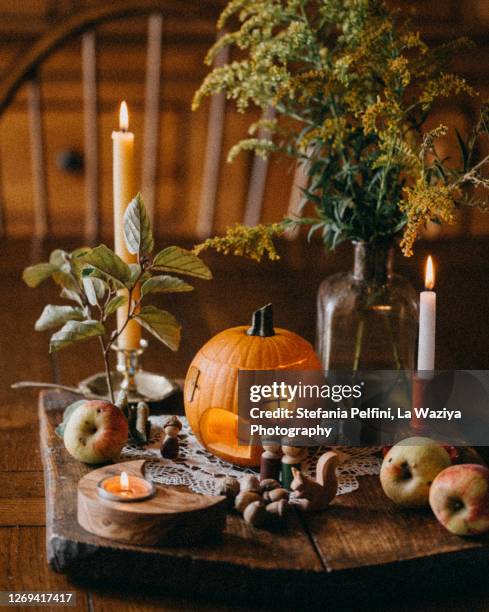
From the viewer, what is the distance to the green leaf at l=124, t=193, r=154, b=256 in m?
0.99

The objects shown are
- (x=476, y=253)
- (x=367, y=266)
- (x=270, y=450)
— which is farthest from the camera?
(x=476, y=253)

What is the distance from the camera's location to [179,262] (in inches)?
39.6

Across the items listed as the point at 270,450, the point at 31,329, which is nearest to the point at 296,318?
the point at 31,329

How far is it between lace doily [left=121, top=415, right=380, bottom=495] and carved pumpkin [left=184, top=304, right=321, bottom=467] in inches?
0.6

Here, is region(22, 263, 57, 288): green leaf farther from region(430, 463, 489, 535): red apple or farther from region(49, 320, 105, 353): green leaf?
region(430, 463, 489, 535): red apple

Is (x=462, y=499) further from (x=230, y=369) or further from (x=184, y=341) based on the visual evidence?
(x=184, y=341)

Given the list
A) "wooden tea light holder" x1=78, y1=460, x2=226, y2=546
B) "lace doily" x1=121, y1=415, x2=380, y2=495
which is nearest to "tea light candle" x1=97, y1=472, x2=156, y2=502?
"wooden tea light holder" x1=78, y1=460, x2=226, y2=546

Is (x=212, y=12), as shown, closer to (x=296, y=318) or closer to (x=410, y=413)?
(x=296, y=318)

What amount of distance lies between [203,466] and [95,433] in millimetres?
116

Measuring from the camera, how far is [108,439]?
0.95 m

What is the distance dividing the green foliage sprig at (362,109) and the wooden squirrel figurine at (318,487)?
0.23m

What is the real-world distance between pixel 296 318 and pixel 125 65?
1977 mm

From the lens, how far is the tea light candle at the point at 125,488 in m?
0.79

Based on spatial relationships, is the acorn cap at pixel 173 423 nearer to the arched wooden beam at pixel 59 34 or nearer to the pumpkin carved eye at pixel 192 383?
the pumpkin carved eye at pixel 192 383
